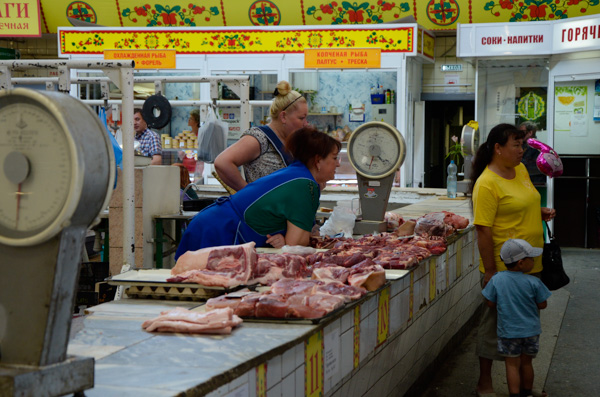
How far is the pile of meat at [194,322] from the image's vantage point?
89.6 inches

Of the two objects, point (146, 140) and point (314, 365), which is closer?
point (314, 365)

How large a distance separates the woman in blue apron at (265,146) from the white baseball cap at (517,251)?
1.36 m

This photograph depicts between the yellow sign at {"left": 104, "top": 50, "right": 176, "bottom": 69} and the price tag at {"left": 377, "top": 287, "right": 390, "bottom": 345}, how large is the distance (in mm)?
10421

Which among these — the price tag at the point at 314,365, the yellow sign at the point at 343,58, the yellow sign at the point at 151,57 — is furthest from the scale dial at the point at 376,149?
the yellow sign at the point at 151,57

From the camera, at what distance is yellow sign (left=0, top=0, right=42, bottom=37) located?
44.0 ft

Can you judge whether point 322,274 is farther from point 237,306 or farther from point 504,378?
point 504,378

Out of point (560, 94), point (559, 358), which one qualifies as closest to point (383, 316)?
point (559, 358)

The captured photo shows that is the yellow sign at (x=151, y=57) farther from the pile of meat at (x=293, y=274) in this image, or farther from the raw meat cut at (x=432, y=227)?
the pile of meat at (x=293, y=274)

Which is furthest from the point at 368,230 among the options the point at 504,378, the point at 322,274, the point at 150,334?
the point at 150,334

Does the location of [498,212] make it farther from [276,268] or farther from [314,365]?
[314,365]

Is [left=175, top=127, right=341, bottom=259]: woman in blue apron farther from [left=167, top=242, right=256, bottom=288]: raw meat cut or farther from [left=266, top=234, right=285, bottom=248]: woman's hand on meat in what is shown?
[left=167, top=242, right=256, bottom=288]: raw meat cut

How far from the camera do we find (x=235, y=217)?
13.0 ft

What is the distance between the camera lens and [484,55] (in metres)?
11.5

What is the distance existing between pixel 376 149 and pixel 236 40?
7.95m
